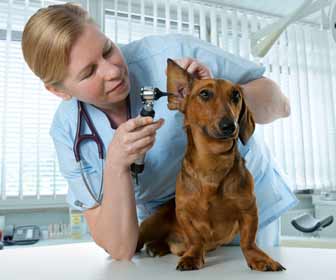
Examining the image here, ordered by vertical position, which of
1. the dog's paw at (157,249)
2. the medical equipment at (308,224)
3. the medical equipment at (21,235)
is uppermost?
the dog's paw at (157,249)

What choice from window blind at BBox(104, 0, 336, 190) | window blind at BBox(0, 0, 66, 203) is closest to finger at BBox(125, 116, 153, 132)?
window blind at BBox(0, 0, 66, 203)

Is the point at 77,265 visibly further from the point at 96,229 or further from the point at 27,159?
the point at 27,159

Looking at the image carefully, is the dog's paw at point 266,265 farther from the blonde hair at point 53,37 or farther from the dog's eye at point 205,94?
the blonde hair at point 53,37

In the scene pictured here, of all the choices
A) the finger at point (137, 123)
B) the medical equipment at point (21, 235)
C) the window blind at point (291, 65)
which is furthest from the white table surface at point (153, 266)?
the window blind at point (291, 65)

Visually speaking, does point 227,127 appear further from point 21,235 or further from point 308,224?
point 21,235

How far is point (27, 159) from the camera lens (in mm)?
2184

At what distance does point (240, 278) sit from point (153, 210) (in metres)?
0.32

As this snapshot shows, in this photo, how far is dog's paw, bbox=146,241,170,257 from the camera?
650 millimetres

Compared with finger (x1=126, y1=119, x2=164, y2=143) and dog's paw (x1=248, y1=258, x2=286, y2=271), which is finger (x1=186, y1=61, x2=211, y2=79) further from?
dog's paw (x1=248, y1=258, x2=286, y2=271)

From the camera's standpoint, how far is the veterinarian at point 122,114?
636 millimetres

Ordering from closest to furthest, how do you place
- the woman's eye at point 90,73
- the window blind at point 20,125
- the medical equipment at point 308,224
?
1. the woman's eye at point 90,73
2. the medical equipment at point 308,224
3. the window blind at point 20,125

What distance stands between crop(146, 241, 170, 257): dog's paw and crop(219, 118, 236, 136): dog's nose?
0.98ft

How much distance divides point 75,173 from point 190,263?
0.34m

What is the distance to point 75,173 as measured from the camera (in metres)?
0.75
